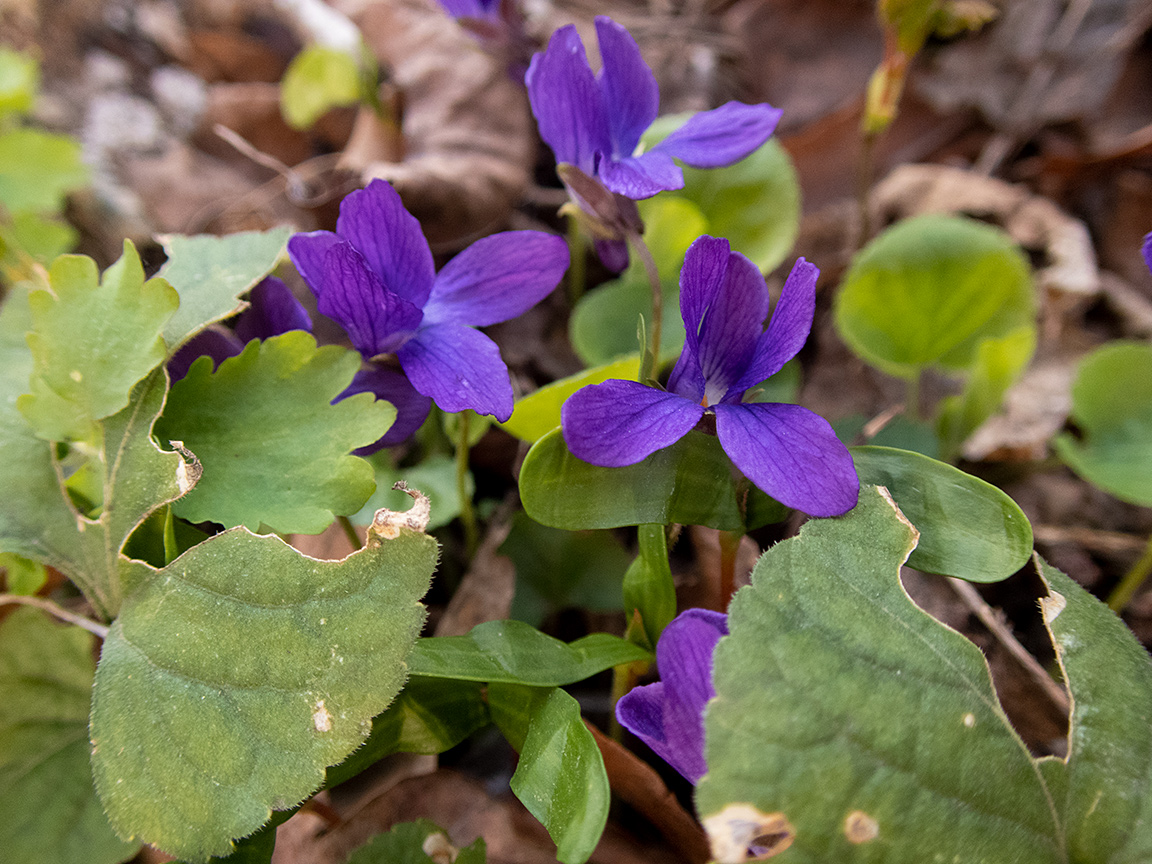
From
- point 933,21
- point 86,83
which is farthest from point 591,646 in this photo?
point 86,83

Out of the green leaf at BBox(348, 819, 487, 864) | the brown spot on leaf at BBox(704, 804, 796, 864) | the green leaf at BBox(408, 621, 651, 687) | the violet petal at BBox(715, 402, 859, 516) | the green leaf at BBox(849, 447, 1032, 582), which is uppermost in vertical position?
the violet petal at BBox(715, 402, 859, 516)

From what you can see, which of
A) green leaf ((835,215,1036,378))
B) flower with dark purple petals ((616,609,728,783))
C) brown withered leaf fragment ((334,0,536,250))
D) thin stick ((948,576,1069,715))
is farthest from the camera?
brown withered leaf fragment ((334,0,536,250))

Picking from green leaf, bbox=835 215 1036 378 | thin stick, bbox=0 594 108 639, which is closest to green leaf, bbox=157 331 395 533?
thin stick, bbox=0 594 108 639

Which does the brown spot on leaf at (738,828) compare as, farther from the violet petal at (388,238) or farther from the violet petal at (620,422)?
the violet petal at (388,238)

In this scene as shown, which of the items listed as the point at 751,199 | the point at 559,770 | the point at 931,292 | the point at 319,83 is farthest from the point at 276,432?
the point at 319,83

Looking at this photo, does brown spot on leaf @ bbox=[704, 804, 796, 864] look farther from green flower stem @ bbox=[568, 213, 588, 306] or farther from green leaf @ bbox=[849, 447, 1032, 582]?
green flower stem @ bbox=[568, 213, 588, 306]

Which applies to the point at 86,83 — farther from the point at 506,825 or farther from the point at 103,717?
the point at 506,825
